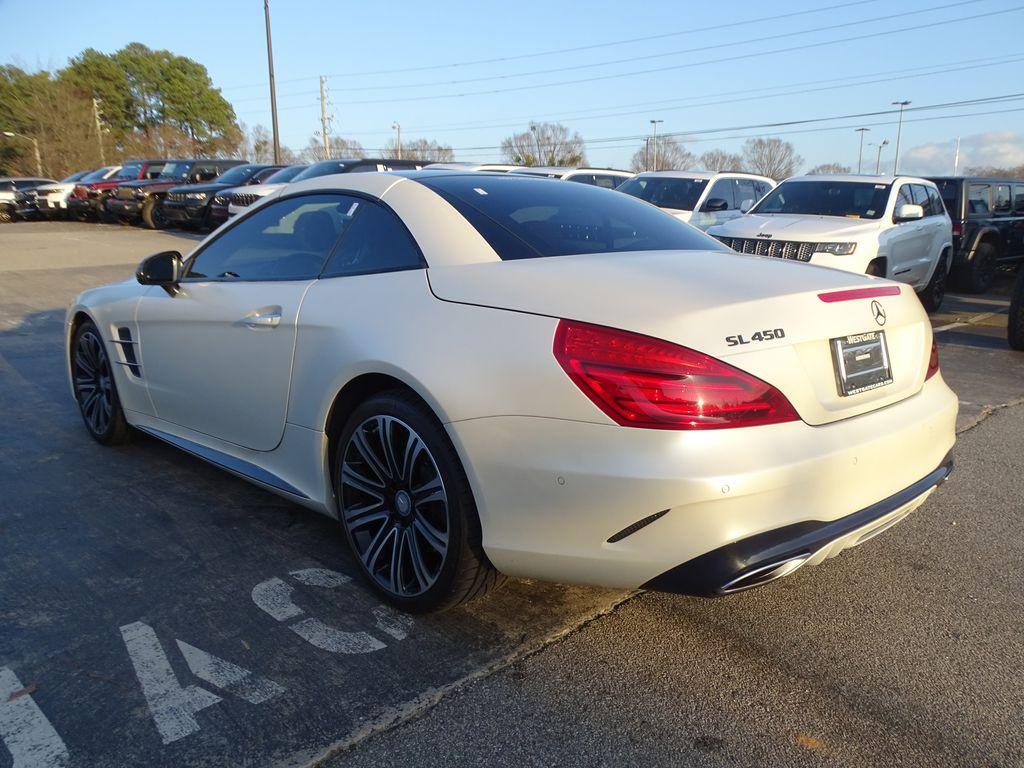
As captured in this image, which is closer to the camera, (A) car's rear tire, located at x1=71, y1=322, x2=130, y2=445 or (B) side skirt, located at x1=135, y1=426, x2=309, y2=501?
(B) side skirt, located at x1=135, y1=426, x2=309, y2=501

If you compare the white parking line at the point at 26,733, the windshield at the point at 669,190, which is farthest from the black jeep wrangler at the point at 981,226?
the white parking line at the point at 26,733

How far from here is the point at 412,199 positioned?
123 inches

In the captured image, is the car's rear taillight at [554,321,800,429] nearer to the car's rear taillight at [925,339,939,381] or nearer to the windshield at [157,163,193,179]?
the car's rear taillight at [925,339,939,381]

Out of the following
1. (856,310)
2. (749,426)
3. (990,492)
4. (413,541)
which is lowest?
(990,492)

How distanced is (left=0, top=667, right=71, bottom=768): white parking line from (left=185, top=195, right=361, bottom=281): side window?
173 centimetres

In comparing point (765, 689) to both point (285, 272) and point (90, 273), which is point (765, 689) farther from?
point (90, 273)

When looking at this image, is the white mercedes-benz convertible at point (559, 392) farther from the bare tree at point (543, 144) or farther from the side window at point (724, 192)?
the bare tree at point (543, 144)

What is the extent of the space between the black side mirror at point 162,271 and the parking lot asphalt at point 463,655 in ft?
3.39

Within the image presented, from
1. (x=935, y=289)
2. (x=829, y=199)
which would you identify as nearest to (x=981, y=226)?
(x=935, y=289)

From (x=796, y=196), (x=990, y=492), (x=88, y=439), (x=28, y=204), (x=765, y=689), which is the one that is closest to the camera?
(x=765, y=689)

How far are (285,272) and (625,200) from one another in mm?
1539

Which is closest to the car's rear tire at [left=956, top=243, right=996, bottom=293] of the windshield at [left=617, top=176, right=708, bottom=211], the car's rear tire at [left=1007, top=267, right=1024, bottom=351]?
the windshield at [left=617, top=176, right=708, bottom=211]

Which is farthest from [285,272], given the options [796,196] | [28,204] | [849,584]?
[28,204]

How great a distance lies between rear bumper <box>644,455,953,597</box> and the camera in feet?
7.38
